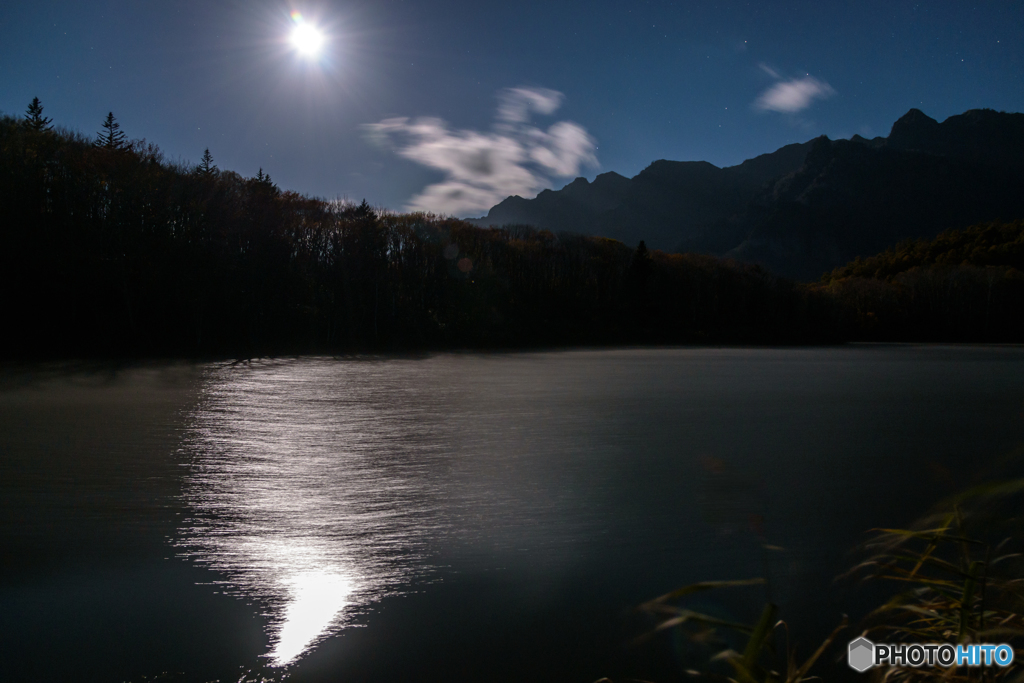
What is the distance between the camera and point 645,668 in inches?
121

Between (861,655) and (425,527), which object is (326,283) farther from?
(861,655)

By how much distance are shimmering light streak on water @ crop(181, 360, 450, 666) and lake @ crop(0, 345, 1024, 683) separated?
0.03 m

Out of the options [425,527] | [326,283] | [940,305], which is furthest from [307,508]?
[940,305]

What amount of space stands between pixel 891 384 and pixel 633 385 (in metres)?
7.84

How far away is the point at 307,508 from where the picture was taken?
5559mm

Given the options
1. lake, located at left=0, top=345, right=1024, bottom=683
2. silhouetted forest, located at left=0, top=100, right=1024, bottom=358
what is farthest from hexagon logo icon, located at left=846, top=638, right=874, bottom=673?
silhouetted forest, located at left=0, top=100, right=1024, bottom=358

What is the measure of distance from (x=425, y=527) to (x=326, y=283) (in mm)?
41391

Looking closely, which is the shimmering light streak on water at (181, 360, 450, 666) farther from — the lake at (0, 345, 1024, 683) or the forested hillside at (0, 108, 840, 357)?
the forested hillside at (0, 108, 840, 357)

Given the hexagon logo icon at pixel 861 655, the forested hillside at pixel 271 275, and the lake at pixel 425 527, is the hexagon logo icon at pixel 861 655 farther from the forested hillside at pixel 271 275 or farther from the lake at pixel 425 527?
the forested hillside at pixel 271 275

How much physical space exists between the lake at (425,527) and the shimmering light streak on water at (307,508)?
0.09 feet

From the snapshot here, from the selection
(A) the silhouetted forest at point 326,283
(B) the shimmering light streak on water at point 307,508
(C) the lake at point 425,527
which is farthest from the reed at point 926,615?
(A) the silhouetted forest at point 326,283

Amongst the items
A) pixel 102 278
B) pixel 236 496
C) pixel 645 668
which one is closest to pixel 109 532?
pixel 236 496

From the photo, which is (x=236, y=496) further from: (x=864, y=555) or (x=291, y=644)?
(x=864, y=555)

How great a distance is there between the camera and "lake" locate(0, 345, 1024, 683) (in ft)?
10.6
